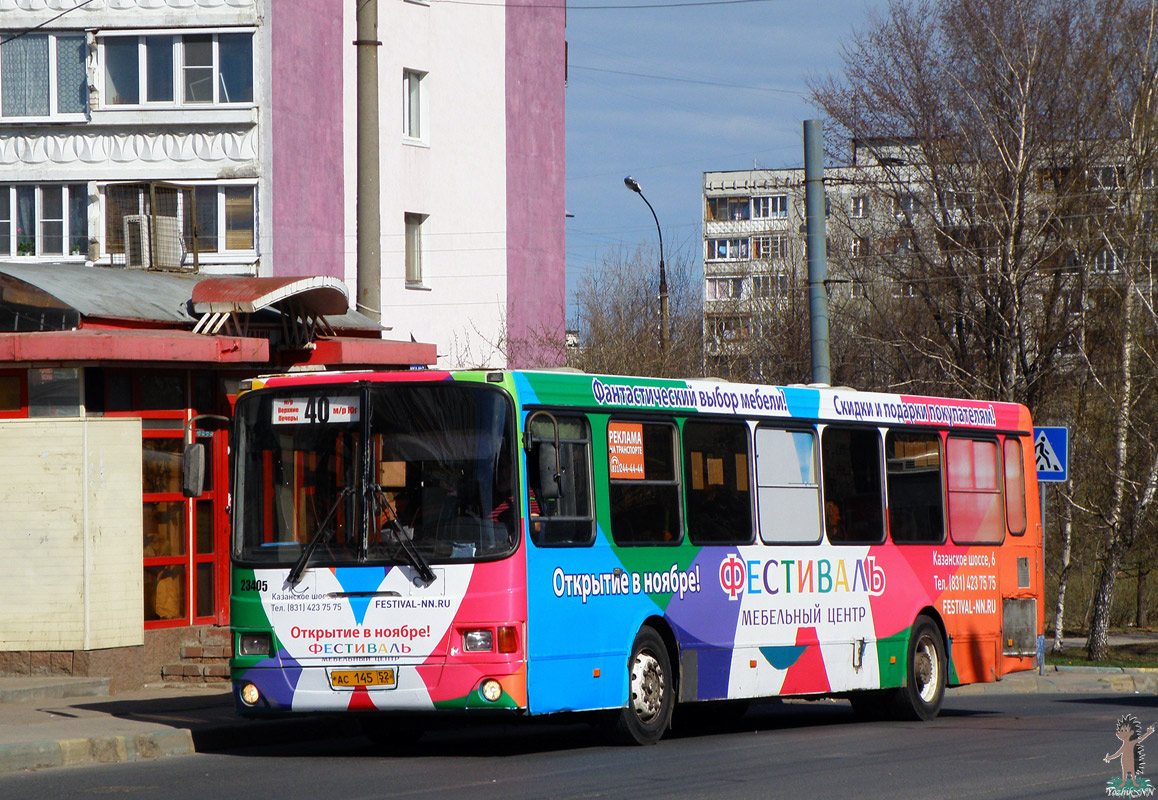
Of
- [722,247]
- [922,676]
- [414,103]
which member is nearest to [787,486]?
[922,676]

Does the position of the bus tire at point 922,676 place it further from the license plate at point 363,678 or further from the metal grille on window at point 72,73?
the metal grille on window at point 72,73

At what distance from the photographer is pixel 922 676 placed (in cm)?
1571

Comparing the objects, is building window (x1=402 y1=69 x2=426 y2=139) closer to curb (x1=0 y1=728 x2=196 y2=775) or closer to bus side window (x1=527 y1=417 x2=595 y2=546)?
bus side window (x1=527 y1=417 x2=595 y2=546)

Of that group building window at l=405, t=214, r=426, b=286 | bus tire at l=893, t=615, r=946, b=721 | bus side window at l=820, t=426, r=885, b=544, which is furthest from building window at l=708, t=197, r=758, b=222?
bus side window at l=820, t=426, r=885, b=544

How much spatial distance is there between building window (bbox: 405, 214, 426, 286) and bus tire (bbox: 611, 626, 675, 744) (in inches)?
1075

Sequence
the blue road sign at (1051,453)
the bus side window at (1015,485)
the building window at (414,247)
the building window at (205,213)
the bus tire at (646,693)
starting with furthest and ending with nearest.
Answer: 1. the building window at (414,247)
2. the building window at (205,213)
3. the blue road sign at (1051,453)
4. the bus side window at (1015,485)
5. the bus tire at (646,693)

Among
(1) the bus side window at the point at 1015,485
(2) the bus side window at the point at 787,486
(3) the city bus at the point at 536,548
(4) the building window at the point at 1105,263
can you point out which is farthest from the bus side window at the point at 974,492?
(4) the building window at the point at 1105,263

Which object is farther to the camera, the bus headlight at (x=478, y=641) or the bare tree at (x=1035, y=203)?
the bare tree at (x=1035, y=203)

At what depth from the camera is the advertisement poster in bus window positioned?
12.3m

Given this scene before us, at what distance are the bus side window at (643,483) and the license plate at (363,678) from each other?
2004 mm

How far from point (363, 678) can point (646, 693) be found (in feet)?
7.27

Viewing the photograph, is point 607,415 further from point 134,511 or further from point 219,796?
point 134,511

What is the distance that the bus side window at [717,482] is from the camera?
13.0 m

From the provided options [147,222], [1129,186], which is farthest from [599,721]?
[1129,186]
